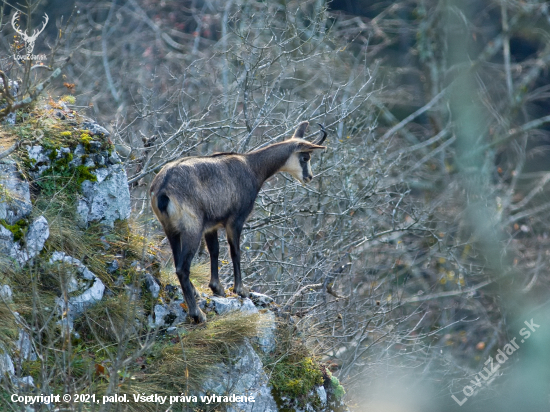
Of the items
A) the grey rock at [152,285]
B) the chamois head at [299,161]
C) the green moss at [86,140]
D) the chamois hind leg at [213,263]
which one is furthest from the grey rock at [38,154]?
the chamois head at [299,161]

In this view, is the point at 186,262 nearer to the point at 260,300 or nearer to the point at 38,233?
the point at 260,300

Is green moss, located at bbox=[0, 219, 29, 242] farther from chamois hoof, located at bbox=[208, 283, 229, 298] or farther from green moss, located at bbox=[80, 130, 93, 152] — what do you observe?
chamois hoof, located at bbox=[208, 283, 229, 298]

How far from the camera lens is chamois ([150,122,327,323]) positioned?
6.93 meters

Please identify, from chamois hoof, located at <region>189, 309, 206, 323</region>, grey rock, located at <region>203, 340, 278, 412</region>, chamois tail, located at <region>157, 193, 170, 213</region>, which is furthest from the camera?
chamois hoof, located at <region>189, 309, 206, 323</region>

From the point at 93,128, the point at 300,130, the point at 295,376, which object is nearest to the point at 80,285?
Result: the point at 93,128

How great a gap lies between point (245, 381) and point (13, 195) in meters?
2.90

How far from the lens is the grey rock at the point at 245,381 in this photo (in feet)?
21.5

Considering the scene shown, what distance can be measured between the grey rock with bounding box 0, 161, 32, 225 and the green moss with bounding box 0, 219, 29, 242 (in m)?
0.04

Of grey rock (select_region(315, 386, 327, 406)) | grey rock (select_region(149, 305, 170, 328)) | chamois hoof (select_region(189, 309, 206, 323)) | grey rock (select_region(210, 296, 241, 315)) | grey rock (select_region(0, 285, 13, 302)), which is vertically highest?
grey rock (select_region(0, 285, 13, 302))

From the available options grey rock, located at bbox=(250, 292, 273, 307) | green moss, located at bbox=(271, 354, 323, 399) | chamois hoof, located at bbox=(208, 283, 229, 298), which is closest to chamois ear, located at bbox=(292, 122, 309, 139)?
grey rock, located at bbox=(250, 292, 273, 307)

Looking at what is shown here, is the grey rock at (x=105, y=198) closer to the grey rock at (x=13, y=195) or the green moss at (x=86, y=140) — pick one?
the green moss at (x=86, y=140)

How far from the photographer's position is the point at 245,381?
6.79m

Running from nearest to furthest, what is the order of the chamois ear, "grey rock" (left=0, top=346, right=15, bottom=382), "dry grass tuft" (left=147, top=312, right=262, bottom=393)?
"grey rock" (left=0, top=346, right=15, bottom=382), "dry grass tuft" (left=147, top=312, right=262, bottom=393), the chamois ear

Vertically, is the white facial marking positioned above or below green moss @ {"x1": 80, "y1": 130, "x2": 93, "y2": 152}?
below
